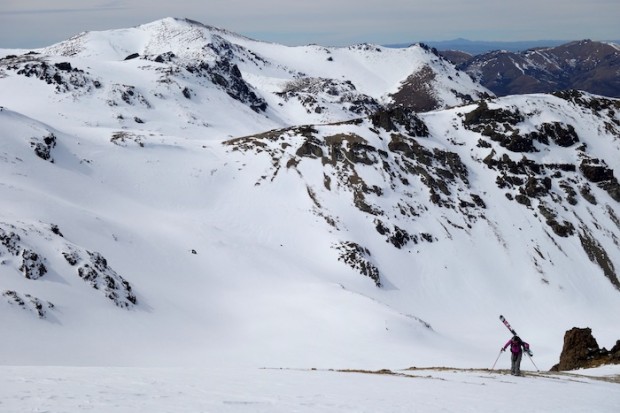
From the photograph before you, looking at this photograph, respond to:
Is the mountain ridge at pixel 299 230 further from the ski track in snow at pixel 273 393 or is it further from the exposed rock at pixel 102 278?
the ski track in snow at pixel 273 393

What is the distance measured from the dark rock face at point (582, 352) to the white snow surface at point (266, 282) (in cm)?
497

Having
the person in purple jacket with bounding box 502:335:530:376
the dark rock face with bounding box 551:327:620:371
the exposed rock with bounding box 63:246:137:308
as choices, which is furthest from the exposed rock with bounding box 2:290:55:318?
the dark rock face with bounding box 551:327:620:371

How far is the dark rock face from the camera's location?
32.6 m

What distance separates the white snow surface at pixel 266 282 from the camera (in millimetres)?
17359

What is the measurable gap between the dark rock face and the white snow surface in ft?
16.3

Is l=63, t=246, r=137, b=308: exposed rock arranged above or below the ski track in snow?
above

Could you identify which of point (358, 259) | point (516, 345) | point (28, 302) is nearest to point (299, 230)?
point (358, 259)

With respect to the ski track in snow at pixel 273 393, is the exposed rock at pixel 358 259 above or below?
above

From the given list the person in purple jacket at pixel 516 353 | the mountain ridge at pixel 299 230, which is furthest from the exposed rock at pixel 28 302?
the person in purple jacket at pixel 516 353

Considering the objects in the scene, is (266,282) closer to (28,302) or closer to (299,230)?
(299,230)

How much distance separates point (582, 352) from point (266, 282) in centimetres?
3151

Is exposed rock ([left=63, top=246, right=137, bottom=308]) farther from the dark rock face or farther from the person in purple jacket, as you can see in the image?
the dark rock face

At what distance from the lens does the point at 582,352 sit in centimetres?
3362

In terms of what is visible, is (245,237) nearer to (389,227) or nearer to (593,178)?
(389,227)
